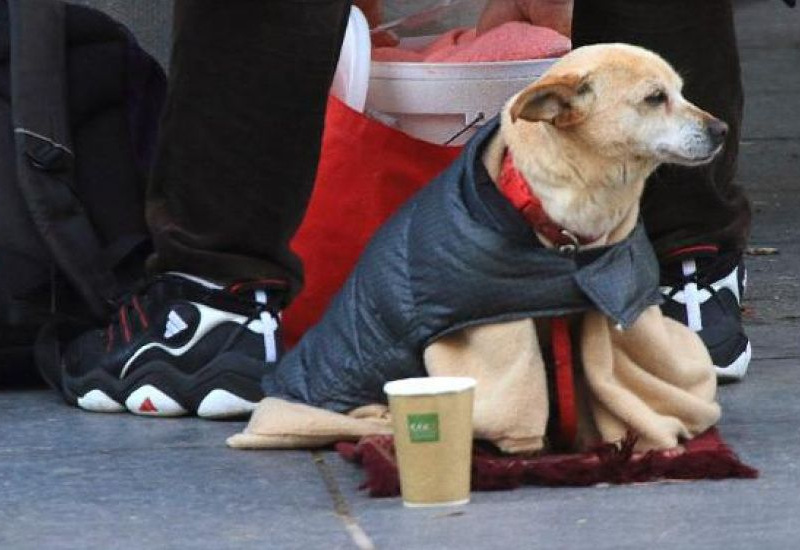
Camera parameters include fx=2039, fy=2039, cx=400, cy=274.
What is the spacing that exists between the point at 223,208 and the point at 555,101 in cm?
83

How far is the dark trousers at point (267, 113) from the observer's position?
3994 mm

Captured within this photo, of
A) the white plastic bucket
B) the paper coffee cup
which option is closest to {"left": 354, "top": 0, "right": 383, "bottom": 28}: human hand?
the white plastic bucket

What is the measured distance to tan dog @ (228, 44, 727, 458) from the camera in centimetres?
362

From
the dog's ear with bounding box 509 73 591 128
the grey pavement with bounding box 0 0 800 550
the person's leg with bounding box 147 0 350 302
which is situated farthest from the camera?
the person's leg with bounding box 147 0 350 302

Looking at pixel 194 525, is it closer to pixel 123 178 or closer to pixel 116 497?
pixel 116 497

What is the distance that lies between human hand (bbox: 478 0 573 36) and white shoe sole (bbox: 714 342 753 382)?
995 mm

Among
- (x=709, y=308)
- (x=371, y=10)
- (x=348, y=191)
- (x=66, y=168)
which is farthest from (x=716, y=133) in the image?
(x=371, y=10)

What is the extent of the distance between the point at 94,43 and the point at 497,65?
0.91m

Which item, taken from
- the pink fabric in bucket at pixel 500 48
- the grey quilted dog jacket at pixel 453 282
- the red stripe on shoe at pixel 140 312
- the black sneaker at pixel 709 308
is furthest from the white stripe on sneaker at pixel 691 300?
the red stripe on shoe at pixel 140 312

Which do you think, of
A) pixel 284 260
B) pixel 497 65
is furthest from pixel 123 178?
pixel 497 65

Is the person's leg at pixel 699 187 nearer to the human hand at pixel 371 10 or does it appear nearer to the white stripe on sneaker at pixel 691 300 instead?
the white stripe on sneaker at pixel 691 300

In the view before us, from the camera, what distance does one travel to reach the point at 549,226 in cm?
363

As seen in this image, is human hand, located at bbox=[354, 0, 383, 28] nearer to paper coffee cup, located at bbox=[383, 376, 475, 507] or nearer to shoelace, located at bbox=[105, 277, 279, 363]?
shoelace, located at bbox=[105, 277, 279, 363]

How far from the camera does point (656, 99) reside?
12.0 feet
